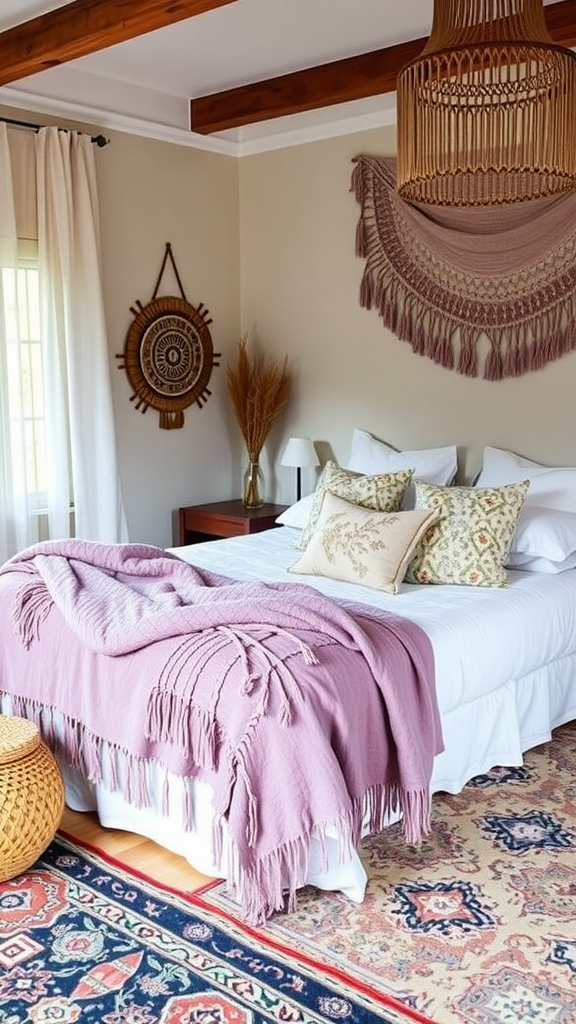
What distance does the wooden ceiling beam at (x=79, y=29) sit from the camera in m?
3.29

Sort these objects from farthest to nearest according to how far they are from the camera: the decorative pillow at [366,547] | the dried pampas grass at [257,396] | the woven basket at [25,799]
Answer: the dried pampas grass at [257,396] < the decorative pillow at [366,547] < the woven basket at [25,799]

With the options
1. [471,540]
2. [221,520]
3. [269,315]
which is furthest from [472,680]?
[269,315]

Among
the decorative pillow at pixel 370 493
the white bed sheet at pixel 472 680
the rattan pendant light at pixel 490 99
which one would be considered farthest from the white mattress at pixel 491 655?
the rattan pendant light at pixel 490 99

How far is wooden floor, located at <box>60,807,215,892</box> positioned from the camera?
2750 mm

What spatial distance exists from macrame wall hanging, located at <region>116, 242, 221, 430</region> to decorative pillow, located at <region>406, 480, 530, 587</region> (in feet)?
6.44

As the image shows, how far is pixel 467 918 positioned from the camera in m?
2.53

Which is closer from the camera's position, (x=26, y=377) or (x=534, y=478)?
(x=534, y=478)

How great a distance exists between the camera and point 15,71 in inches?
155

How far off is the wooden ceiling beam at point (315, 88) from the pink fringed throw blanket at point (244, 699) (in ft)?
7.46

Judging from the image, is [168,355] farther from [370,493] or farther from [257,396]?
[370,493]

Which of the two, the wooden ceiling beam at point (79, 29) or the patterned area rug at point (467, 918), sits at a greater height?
the wooden ceiling beam at point (79, 29)

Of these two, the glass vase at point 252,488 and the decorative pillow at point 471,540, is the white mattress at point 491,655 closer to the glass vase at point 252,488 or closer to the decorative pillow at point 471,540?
the decorative pillow at point 471,540

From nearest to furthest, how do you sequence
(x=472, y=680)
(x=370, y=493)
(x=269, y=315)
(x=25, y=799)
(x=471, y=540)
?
(x=25, y=799) → (x=472, y=680) → (x=471, y=540) → (x=370, y=493) → (x=269, y=315)

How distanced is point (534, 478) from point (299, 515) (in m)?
1.07
